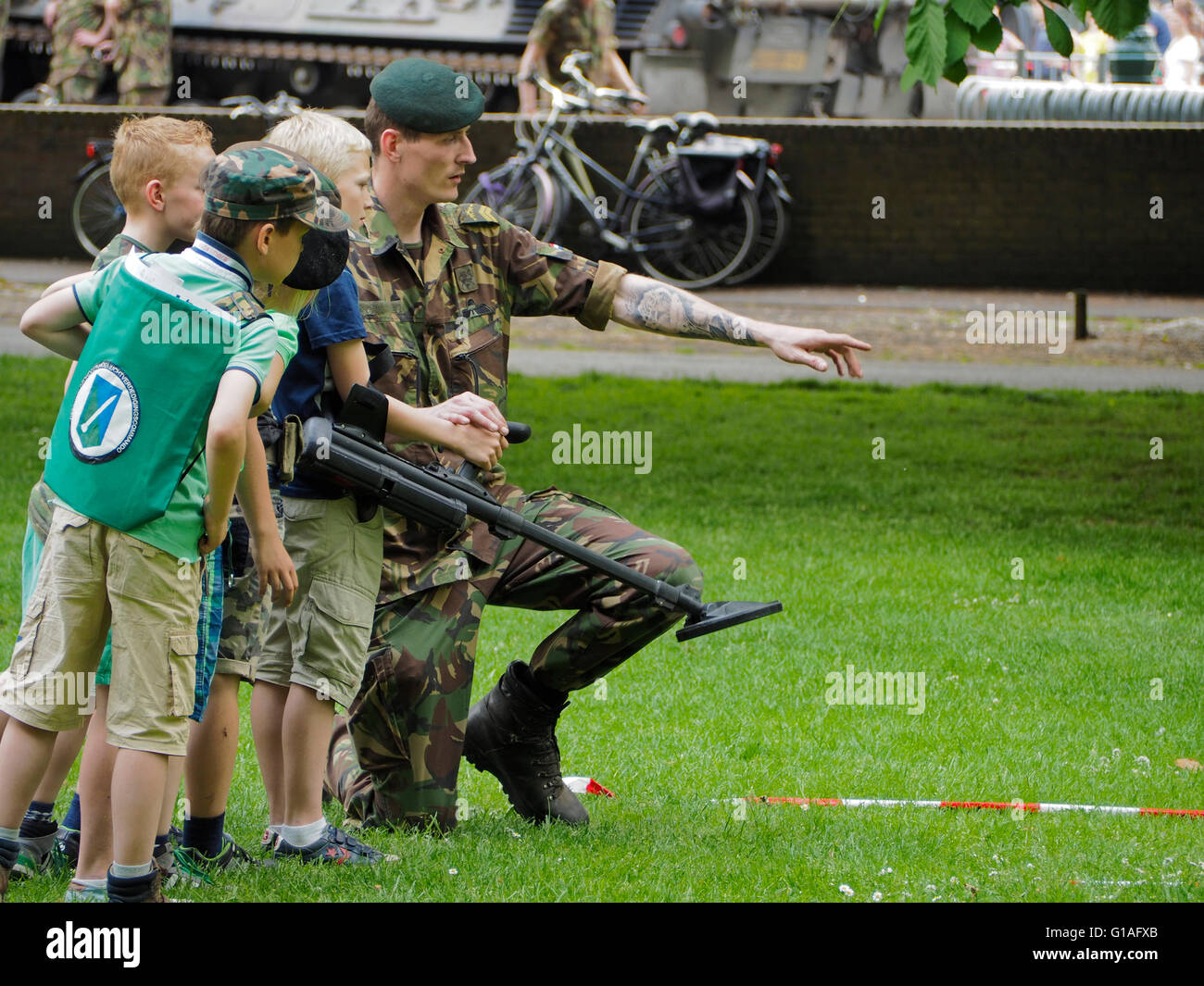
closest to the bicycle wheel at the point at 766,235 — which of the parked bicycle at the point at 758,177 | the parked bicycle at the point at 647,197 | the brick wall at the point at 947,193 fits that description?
the parked bicycle at the point at 758,177

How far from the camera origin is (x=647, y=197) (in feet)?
50.0

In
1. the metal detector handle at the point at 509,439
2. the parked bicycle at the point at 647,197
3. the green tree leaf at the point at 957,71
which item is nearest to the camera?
the metal detector handle at the point at 509,439

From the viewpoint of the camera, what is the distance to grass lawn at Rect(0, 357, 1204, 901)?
13.2 feet

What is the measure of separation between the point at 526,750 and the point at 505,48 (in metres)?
17.1

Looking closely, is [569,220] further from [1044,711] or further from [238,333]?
[238,333]

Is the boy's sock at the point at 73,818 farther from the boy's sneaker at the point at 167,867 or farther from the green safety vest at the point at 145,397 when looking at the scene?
the green safety vest at the point at 145,397

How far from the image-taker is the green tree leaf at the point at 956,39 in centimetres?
662

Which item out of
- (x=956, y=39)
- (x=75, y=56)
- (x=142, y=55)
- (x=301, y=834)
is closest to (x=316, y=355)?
(x=301, y=834)

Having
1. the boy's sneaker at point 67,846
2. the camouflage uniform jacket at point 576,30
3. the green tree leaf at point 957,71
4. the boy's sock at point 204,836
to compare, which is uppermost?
the camouflage uniform jacket at point 576,30

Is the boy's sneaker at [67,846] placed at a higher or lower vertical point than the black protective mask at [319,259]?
lower

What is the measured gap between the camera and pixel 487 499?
13.3 ft

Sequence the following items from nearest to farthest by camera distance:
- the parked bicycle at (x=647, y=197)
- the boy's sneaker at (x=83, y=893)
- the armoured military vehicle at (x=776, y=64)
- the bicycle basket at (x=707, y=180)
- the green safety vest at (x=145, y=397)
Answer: the green safety vest at (x=145, y=397) < the boy's sneaker at (x=83, y=893) < the bicycle basket at (x=707, y=180) < the parked bicycle at (x=647, y=197) < the armoured military vehicle at (x=776, y=64)

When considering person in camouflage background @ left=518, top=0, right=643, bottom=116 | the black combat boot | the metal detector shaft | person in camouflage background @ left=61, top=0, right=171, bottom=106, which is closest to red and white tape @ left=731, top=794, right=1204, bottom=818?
the black combat boot

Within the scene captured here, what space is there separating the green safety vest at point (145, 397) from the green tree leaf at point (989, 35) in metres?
4.33
